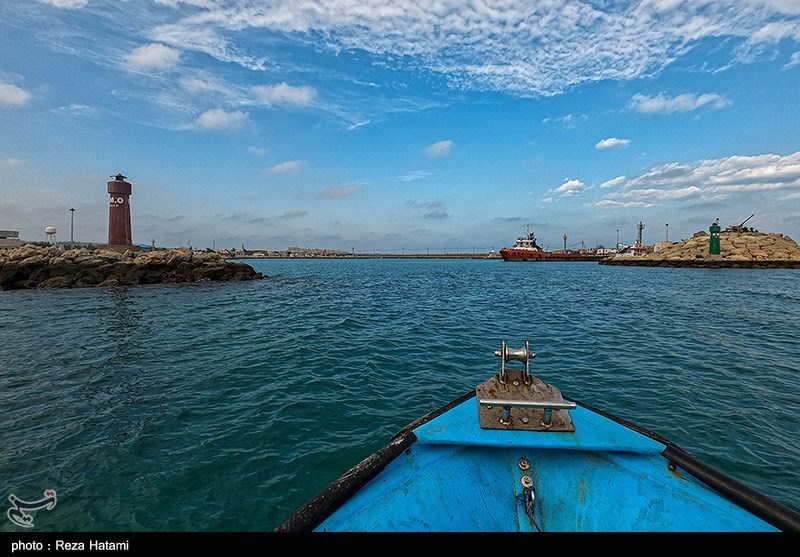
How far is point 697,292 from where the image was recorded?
93.7 feet

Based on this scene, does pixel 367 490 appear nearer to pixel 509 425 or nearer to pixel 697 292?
pixel 509 425

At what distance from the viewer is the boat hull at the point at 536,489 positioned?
283cm

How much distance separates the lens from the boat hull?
283cm

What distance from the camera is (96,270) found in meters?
31.5

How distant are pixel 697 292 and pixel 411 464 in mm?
35226

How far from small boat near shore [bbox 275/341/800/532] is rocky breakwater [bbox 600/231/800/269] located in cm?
8250

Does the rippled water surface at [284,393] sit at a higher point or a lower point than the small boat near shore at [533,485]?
lower

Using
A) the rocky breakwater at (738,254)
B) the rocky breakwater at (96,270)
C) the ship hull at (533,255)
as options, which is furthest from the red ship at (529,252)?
the rocky breakwater at (96,270)

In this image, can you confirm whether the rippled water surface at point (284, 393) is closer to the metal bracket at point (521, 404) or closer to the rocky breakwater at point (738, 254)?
the metal bracket at point (521, 404)

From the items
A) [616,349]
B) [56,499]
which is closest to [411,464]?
[56,499]

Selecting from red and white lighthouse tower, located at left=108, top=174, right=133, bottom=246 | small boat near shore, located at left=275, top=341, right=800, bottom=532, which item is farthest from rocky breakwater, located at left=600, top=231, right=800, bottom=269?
red and white lighthouse tower, located at left=108, top=174, right=133, bottom=246

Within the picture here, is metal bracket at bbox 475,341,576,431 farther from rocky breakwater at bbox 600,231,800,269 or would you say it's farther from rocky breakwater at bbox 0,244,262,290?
rocky breakwater at bbox 600,231,800,269

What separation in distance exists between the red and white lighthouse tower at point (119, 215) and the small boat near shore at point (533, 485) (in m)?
62.4
